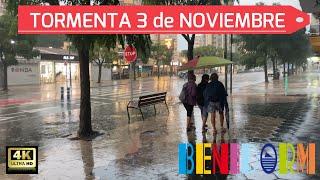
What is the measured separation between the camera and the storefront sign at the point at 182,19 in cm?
613

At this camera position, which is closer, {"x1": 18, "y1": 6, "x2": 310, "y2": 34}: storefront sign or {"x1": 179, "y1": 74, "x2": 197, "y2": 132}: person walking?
{"x1": 18, "y1": 6, "x2": 310, "y2": 34}: storefront sign

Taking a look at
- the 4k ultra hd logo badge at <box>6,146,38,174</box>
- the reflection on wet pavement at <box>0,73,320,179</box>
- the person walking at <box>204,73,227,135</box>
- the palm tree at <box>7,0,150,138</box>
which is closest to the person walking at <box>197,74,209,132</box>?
the reflection on wet pavement at <box>0,73,320,179</box>

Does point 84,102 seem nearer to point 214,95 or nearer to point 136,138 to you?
point 136,138

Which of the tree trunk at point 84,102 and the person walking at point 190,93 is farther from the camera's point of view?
the person walking at point 190,93

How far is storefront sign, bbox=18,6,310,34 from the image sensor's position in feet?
20.1

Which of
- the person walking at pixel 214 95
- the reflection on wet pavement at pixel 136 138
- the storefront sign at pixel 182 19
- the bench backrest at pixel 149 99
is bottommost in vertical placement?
the reflection on wet pavement at pixel 136 138

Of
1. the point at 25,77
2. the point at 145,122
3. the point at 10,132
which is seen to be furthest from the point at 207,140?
the point at 25,77

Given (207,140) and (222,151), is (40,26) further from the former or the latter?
(207,140)

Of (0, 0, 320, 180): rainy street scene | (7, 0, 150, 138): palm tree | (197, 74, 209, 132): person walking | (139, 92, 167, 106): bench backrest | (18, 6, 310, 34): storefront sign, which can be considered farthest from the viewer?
(139, 92, 167, 106): bench backrest

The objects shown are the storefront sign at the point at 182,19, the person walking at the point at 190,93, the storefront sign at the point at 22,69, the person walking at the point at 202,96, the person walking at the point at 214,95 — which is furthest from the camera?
the storefront sign at the point at 22,69

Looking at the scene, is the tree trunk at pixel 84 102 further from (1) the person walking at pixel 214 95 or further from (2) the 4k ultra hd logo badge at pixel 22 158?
(2) the 4k ultra hd logo badge at pixel 22 158

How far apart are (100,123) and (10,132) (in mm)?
3300

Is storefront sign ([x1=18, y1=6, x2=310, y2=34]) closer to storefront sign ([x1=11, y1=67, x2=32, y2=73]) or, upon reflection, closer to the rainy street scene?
the rainy street scene

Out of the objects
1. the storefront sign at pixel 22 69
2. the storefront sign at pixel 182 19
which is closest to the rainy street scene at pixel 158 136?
the storefront sign at pixel 182 19
